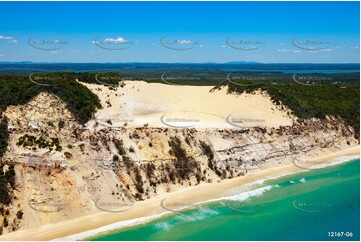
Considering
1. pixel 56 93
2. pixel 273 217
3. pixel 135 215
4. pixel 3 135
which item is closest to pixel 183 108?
pixel 56 93

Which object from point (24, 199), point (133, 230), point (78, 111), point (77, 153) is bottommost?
point (133, 230)

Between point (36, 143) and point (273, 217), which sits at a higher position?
point (36, 143)

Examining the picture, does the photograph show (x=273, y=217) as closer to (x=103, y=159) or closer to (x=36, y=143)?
(x=103, y=159)

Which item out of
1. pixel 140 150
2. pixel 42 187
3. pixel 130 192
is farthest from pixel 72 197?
pixel 140 150

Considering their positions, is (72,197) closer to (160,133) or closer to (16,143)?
(16,143)

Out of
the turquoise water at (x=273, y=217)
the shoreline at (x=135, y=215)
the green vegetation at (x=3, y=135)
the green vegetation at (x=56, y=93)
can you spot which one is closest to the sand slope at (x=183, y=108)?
the green vegetation at (x=56, y=93)

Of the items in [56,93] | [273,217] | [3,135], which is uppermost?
[56,93]
